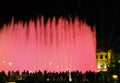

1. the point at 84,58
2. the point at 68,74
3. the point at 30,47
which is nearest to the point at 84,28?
the point at 84,58

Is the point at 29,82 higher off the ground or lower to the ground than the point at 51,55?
lower

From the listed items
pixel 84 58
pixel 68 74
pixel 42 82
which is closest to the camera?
pixel 42 82

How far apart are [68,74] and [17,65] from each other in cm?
1380

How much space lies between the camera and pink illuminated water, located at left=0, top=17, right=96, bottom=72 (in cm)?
3625

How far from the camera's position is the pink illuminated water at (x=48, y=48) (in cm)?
3625

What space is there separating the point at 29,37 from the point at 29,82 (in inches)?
881

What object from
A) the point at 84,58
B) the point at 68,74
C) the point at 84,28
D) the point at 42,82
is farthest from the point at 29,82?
the point at 84,28

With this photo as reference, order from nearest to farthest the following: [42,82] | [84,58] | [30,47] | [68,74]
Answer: [42,82] → [68,74] → [84,58] → [30,47]

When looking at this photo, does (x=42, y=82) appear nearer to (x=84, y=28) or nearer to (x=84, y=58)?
(x=84, y=58)

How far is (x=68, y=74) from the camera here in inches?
951

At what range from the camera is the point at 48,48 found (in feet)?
126

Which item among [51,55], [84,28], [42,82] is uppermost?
[84,28]

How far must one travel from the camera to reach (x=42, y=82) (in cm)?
1708

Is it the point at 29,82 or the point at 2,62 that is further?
the point at 2,62
